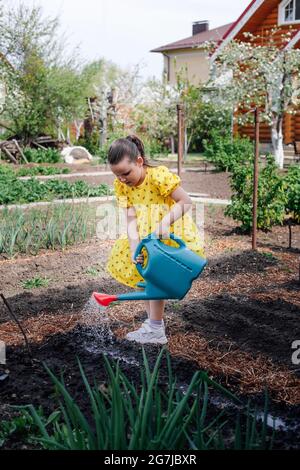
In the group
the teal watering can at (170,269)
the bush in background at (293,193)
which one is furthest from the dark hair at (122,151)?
the bush in background at (293,193)

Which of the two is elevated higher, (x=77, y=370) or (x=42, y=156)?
(x=42, y=156)

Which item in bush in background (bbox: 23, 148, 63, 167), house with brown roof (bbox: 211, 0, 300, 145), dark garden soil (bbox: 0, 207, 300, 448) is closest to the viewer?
dark garden soil (bbox: 0, 207, 300, 448)

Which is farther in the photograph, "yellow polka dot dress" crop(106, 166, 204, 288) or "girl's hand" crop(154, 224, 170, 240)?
"yellow polka dot dress" crop(106, 166, 204, 288)

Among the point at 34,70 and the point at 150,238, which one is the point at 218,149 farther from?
the point at 150,238

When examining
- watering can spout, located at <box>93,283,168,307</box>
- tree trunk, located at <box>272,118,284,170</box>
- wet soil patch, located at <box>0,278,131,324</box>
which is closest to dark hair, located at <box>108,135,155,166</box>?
watering can spout, located at <box>93,283,168,307</box>

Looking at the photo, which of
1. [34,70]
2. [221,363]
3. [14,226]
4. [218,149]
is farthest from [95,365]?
[34,70]

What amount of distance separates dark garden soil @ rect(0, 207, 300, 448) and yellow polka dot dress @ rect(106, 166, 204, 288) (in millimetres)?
361

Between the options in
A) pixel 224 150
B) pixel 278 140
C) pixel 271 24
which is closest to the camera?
pixel 224 150

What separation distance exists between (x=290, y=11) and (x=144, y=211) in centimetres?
1604

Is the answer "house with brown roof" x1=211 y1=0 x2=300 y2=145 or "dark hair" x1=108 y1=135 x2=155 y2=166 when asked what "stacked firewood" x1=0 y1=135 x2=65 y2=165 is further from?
"dark hair" x1=108 y1=135 x2=155 y2=166

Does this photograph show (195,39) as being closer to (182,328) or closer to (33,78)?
(33,78)

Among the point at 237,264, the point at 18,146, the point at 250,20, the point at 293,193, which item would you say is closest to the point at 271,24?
the point at 250,20

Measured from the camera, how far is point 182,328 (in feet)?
11.1

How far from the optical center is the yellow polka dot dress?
3170mm
